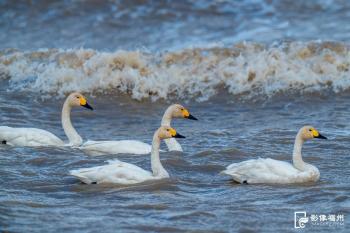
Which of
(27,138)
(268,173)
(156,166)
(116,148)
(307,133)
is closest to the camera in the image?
(268,173)

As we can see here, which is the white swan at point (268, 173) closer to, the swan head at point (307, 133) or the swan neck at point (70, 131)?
the swan head at point (307, 133)

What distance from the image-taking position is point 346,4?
2050cm

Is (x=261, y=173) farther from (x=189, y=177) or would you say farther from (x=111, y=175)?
(x=111, y=175)

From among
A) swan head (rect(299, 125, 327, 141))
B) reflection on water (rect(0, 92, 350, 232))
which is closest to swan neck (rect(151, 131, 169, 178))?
reflection on water (rect(0, 92, 350, 232))

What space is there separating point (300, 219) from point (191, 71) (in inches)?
350

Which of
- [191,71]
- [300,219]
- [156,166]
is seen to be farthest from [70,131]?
[300,219]

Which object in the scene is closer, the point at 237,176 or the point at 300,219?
the point at 300,219

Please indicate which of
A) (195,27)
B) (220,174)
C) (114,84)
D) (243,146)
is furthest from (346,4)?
(220,174)

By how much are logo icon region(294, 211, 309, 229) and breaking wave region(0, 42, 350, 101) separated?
23.2 feet

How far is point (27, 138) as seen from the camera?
483 inches

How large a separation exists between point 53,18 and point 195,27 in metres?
3.26

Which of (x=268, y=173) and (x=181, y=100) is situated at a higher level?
(x=181, y=100)

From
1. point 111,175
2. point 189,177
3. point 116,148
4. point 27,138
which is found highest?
point 27,138

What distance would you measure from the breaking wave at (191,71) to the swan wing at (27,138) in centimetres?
420
